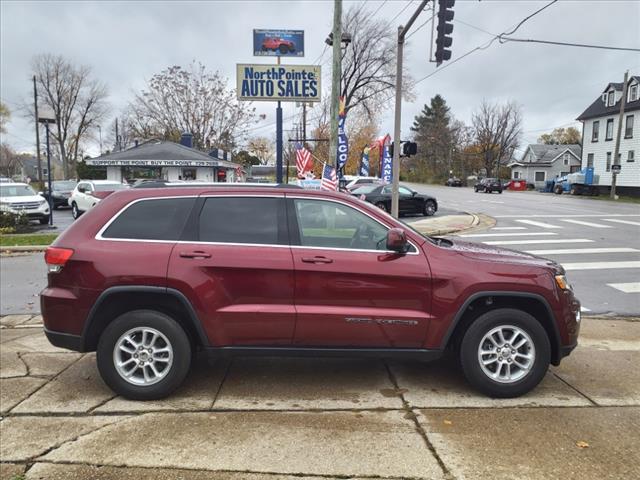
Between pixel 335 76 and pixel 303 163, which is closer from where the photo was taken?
pixel 335 76

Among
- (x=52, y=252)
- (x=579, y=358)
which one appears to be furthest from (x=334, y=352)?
(x=579, y=358)

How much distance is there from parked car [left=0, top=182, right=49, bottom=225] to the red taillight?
15.8 metres

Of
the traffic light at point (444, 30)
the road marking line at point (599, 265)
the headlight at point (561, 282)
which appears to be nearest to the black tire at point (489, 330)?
the headlight at point (561, 282)

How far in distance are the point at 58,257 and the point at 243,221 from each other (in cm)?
148

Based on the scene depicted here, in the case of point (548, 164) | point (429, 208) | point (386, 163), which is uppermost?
point (548, 164)

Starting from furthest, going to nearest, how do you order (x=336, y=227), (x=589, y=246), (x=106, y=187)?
(x=106, y=187) < (x=589, y=246) < (x=336, y=227)

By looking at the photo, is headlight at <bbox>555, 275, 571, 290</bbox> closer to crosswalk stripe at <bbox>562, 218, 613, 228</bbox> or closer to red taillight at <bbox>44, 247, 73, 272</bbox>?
red taillight at <bbox>44, 247, 73, 272</bbox>

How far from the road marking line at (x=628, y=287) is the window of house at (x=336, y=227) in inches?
246

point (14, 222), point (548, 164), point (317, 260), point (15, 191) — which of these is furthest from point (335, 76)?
point (548, 164)

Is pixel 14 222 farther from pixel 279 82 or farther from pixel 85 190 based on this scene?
pixel 279 82

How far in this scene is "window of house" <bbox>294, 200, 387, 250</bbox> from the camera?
4109mm

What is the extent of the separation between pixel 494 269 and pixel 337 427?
1.73 m

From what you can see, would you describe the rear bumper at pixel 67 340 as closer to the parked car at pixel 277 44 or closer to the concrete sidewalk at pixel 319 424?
the concrete sidewalk at pixel 319 424

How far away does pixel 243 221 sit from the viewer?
4.15 metres
